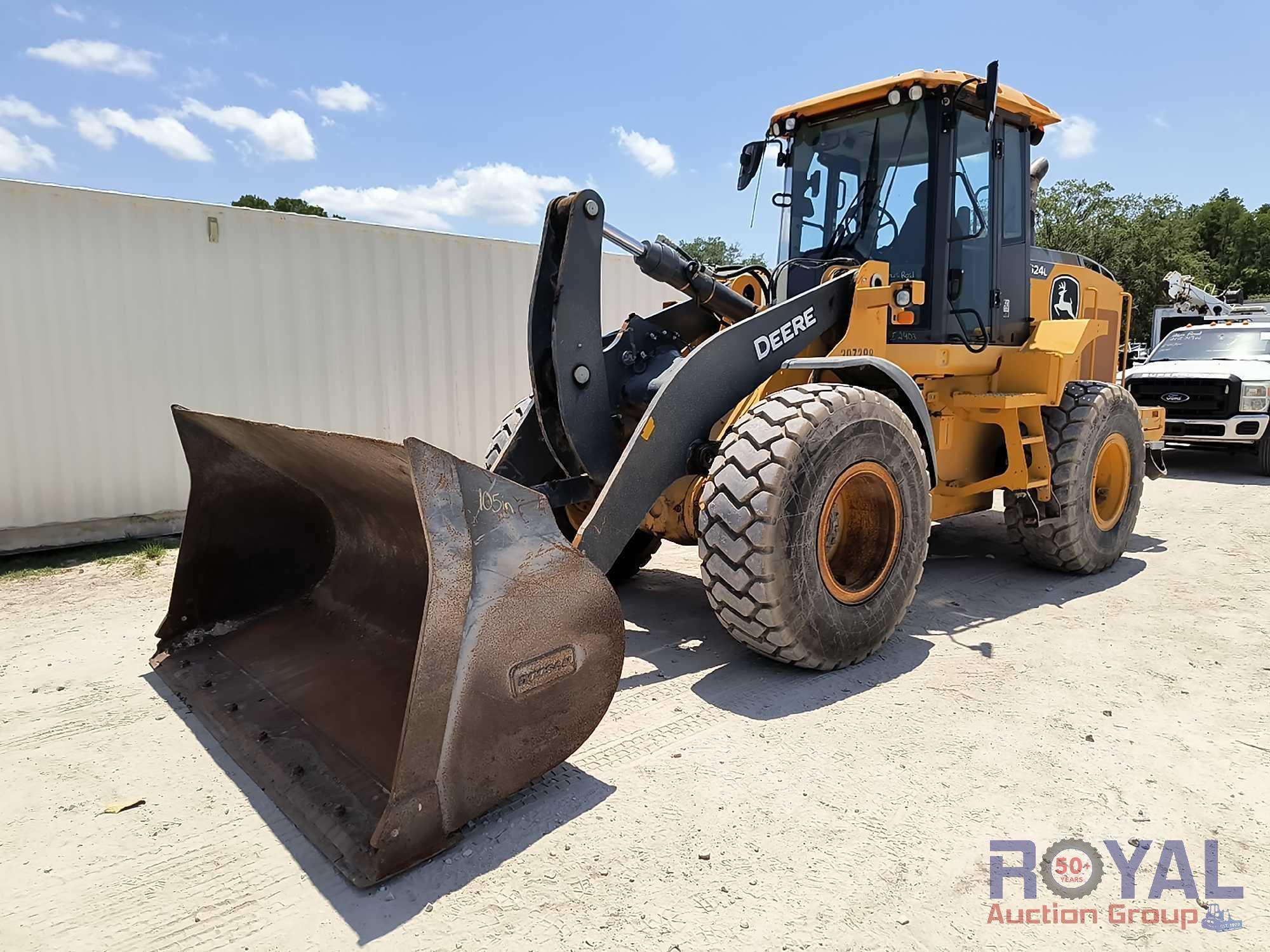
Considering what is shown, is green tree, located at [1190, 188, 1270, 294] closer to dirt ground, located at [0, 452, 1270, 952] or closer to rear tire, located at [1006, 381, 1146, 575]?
rear tire, located at [1006, 381, 1146, 575]

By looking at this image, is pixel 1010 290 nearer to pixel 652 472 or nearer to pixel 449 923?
pixel 652 472

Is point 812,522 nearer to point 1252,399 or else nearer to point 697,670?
point 697,670

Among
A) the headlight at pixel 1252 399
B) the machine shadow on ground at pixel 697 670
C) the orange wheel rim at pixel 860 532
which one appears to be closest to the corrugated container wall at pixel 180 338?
the machine shadow on ground at pixel 697 670

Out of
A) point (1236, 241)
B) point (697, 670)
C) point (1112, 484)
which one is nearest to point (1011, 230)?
point (1112, 484)

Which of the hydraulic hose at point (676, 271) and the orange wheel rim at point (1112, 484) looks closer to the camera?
the hydraulic hose at point (676, 271)

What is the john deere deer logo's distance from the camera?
585 centimetres

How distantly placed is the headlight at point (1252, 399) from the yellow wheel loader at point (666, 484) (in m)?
5.88

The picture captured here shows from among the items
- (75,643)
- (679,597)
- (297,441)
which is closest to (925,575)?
(679,597)

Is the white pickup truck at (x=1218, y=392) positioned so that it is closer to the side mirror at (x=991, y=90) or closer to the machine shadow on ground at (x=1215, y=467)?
the machine shadow on ground at (x=1215, y=467)

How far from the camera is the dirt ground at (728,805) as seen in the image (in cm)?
217

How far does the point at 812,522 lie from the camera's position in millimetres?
3549

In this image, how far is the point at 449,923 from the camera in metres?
2.17

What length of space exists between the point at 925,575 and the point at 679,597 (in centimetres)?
172

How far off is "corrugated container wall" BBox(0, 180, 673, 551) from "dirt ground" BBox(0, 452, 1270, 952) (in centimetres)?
235
